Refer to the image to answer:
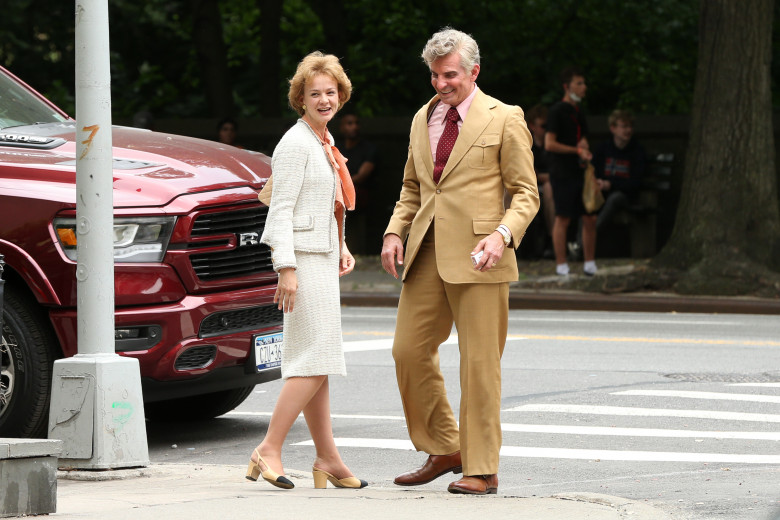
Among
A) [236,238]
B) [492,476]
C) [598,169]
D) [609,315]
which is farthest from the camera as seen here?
[598,169]

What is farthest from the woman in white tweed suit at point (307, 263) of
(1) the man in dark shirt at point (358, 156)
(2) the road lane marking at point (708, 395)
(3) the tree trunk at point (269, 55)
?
(3) the tree trunk at point (269, 55)

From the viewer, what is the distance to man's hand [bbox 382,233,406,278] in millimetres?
6449

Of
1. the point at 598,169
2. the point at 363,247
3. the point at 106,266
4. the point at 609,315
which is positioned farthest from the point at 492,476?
the point at 363,247

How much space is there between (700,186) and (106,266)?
1062 cm

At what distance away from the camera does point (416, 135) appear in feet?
21.6

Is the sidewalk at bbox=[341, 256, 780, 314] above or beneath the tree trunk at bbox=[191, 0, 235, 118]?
beneath

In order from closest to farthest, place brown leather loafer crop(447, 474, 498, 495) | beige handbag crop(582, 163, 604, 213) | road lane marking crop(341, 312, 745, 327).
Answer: brown leather loafer crop(447, 474, 498, 495) < road lane marking crop(341, 312, 745, 327) < beige handbag crop(582, 163, 604, 213)

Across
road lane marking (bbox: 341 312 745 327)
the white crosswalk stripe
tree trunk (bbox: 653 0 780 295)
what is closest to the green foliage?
tree trunk (bbox: 653 0 780 295)

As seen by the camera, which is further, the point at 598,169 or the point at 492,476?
the point at 598,169

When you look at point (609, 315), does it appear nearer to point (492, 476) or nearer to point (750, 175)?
point (750, 175)

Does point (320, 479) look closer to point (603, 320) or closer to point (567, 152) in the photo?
point (603, 320)

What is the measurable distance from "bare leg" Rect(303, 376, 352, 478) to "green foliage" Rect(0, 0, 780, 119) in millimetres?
A: 19181

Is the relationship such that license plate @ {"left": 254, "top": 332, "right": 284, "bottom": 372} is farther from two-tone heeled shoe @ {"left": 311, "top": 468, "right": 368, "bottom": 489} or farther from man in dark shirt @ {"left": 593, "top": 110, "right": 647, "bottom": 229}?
man in dark shirt @ {"left": 593, "top": 110, "right": 647, "bottom": 229}

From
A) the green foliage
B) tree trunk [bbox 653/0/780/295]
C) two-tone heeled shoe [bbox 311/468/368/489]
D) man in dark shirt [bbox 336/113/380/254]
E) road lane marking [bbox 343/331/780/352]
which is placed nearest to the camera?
two-tone heeled shoe [bbox 311/468/368/489]
